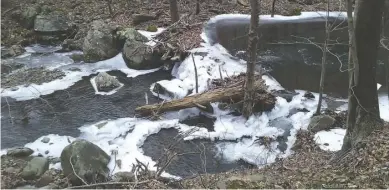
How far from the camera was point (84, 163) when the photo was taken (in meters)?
7.96

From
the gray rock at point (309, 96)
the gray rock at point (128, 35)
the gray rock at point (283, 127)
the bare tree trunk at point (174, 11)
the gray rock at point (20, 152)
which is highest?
the bare tree trunk at point (174, 11)

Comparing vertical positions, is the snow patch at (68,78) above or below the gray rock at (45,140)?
above

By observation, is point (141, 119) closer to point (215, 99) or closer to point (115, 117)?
point (115, 117)

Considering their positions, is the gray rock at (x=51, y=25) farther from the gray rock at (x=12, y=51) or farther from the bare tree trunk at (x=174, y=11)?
the bare tree trunk at (x=174, y=11)

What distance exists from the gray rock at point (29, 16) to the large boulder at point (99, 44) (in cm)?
358

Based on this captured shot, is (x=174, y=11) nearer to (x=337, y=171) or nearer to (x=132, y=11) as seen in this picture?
(x=132, y=11)

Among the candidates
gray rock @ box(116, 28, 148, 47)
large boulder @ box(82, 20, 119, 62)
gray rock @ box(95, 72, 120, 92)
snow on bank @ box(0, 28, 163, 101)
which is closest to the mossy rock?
snow on bank @ box(0, 28, 163, 101)

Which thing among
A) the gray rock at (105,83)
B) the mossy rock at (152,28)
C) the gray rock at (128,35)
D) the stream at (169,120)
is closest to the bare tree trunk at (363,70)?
the stream at (169,120)

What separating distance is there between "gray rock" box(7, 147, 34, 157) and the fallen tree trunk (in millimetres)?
3309

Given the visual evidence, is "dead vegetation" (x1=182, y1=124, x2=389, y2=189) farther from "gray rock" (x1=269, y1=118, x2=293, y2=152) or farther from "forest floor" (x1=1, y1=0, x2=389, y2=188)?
"gray rock" (x1=269, y1=118, x2=293, y2=152)

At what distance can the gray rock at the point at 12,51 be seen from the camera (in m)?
15.4

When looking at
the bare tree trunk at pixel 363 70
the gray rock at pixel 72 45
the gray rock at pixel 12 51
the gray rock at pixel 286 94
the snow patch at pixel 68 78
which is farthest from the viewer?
the gray rock at pixel 72 45

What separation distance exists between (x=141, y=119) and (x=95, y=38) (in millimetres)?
6016

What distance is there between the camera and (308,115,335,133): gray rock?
10031mm
